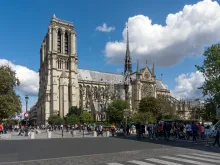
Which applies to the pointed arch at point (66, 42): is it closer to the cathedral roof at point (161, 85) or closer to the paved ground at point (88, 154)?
the cathedral roof at point (161, 85)

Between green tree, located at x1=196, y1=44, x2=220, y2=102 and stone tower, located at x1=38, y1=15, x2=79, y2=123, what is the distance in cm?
5544

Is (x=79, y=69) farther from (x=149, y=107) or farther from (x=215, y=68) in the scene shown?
(x=215, y=68)

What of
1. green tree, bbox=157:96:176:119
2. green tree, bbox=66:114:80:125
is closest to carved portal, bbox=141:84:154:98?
green tree, bbox=157:96:176:119

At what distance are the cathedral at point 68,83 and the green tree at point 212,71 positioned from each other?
128ft

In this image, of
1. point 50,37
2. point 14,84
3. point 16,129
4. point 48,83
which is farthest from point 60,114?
point 14,84

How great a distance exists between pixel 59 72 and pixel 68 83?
16.1 ft

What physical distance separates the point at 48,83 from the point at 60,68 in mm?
6687

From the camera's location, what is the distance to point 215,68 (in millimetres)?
40156

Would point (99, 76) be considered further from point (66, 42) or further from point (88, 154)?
point (88, 154)

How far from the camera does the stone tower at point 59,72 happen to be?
87938mm

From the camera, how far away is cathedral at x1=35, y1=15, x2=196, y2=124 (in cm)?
8788

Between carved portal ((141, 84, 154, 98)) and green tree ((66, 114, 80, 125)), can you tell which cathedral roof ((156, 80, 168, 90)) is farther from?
green tree ((66, 114, 80, 125))

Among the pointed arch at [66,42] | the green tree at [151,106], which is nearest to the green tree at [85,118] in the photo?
the green tree at [151,106]

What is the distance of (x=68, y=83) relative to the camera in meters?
91.4
